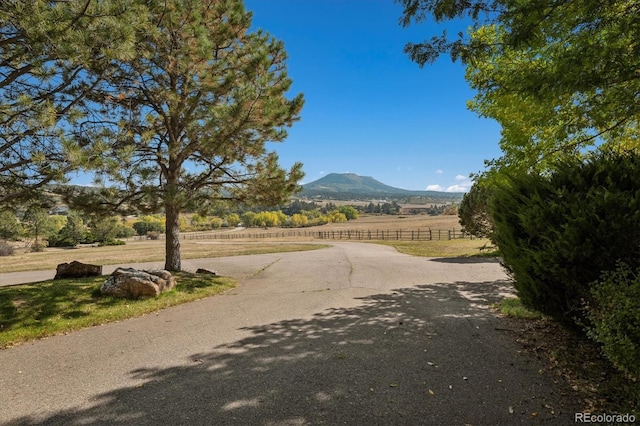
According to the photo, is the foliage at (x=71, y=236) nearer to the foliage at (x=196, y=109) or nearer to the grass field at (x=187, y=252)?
the grass field at (x=187, y=252)

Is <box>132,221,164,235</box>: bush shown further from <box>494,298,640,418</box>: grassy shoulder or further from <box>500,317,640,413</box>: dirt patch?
<box>500,317,640,413</box>: dirt patch

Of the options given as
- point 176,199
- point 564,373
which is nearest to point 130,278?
point 176,199

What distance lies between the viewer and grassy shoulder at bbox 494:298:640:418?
9.78 ft

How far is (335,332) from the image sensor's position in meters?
5.37

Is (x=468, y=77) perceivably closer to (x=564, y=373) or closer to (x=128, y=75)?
(x=564, y=373)

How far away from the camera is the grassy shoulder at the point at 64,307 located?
19.6 feet

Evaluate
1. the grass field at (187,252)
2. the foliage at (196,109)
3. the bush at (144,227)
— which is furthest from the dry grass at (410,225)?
the bush at (144,227)

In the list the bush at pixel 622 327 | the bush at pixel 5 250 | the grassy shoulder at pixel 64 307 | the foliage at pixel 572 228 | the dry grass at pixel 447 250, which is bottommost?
the bush at pixel 5 250

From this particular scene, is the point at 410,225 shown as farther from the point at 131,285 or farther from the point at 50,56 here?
the point at 50,56

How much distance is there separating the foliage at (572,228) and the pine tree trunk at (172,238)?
9606 millimetres

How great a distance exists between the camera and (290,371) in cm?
392

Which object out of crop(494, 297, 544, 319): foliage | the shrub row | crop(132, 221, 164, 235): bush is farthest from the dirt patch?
crop(132, 221, 164, 235): bush

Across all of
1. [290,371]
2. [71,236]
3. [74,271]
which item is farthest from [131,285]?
[71,236]

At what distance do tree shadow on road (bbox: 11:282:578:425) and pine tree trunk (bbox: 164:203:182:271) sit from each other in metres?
6.58
